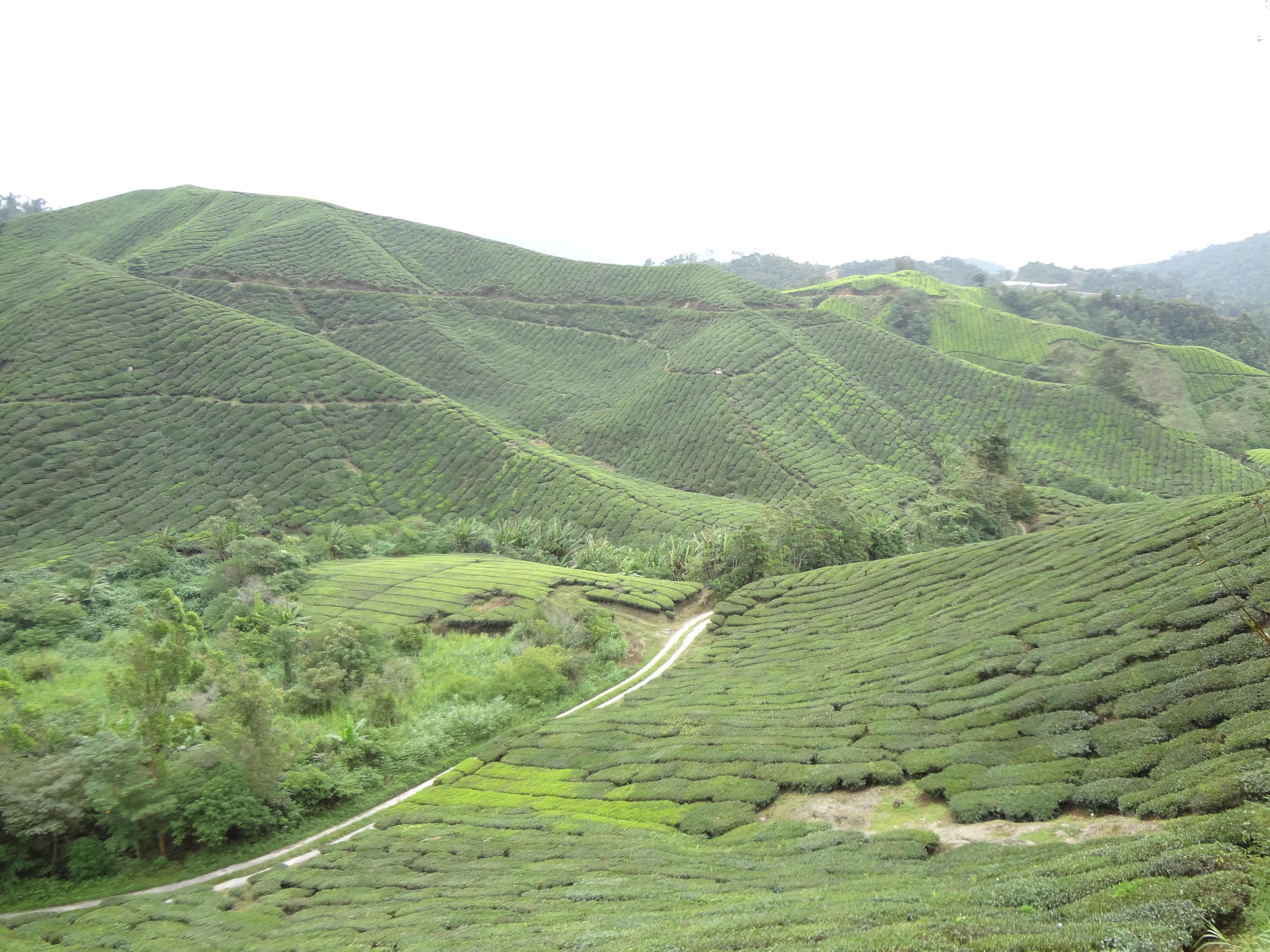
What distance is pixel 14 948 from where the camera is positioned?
47.2ft

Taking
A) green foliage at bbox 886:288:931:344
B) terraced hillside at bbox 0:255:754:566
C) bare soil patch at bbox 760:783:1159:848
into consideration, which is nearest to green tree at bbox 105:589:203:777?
bare soil patch at bbox 760:783:1159:848

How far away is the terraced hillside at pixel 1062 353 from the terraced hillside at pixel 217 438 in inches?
2581

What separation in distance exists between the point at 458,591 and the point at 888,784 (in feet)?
99.2

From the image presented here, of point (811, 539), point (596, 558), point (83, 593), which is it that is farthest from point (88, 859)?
point (811, 539)

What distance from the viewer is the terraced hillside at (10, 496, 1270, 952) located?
9977 millimetres

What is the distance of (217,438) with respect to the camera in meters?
63.4

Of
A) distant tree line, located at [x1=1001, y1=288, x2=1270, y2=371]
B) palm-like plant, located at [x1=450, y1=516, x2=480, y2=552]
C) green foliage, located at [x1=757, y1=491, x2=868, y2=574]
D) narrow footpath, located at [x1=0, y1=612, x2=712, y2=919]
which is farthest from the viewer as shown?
distant tree line, located at [x1=1001, y1=288, x2=1270, y2=371]

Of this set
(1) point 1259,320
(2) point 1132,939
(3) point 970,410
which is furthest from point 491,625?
(1) point 1259,320

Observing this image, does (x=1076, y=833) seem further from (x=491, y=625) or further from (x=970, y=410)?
(x=970, y=410)

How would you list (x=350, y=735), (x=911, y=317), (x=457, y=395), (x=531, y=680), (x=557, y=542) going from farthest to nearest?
1. (x=911, y=317)
2. (x=457, y=395)
3. (x=557, y=542)
4. (x=531, y=680)
5. (x=350, y=735)

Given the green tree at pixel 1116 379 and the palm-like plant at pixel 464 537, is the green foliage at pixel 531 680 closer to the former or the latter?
the palm-like plant at pixel 464 537

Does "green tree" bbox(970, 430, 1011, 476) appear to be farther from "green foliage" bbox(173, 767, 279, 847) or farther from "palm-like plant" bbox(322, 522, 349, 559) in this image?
"green foliage" bbox(173, 767, 279, 847)

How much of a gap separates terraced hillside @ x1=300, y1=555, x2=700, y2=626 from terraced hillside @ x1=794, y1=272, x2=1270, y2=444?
75391 mm

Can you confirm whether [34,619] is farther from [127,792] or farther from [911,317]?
[911,317]
